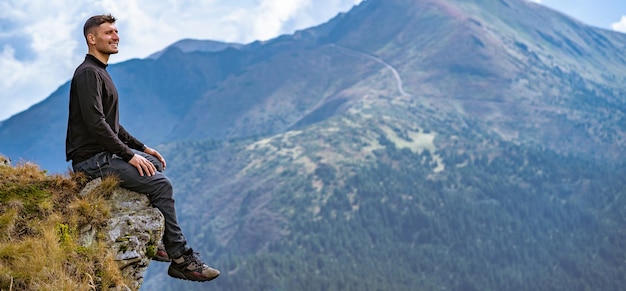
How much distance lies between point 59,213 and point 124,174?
1344 millimetres

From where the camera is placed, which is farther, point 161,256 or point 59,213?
point 161,256

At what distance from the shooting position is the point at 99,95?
10.7 m

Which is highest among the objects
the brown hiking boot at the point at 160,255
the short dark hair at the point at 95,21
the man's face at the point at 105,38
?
the short dark hair at the point at 95,21

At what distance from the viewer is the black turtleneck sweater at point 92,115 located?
418 inches

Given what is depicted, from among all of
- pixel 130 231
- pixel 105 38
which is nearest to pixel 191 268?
pixel 130 231

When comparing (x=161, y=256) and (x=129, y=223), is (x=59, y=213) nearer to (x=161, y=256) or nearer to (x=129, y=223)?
(x=129, y=223)

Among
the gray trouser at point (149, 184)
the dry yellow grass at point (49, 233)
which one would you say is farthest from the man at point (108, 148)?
the dry yellow grass at point (49, 233)

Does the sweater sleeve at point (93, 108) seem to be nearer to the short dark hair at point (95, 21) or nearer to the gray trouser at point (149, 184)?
the gray trouser at point (149, 184)

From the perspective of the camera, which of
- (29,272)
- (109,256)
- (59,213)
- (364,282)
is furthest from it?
(364,282)

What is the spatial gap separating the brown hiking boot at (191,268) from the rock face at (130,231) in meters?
0.55

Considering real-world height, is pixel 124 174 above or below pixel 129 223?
above

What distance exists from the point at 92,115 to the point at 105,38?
161 centimetres

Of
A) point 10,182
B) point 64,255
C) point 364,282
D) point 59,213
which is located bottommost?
point 364,282

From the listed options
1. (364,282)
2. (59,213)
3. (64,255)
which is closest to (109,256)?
(64,255)
